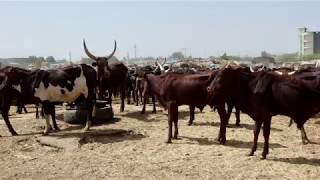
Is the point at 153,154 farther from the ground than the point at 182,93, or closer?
closer

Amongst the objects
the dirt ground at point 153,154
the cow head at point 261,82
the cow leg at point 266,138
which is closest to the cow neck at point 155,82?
the dirt ground at point 153,154

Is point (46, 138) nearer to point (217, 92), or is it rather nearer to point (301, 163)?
point (217, 92)

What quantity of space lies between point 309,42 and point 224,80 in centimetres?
7275

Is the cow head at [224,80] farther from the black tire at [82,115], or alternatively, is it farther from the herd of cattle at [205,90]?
the black tire at [82,115]

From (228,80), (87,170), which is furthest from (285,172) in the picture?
(87,170)

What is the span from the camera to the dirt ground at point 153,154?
8539mm

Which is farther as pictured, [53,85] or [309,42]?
[309,42]

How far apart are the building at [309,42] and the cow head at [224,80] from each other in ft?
223

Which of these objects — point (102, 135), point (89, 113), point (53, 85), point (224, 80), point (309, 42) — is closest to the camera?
point (224, 80)

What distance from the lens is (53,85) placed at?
1309 centimetres

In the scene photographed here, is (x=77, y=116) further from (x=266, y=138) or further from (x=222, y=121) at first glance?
(x=266, y=138)

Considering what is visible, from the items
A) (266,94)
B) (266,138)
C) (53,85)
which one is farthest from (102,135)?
(266,94)

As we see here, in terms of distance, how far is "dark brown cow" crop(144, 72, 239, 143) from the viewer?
37.3 feet

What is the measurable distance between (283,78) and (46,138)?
5.94 m
